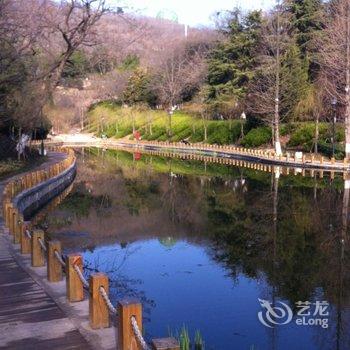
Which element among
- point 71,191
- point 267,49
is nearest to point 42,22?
point 71,191

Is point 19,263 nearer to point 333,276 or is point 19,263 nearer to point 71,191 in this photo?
point 333,276

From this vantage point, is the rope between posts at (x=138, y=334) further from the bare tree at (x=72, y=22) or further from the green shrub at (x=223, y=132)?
the green shrub at (x=223, y=132)

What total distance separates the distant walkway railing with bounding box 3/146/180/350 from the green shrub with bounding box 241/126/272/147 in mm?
38506

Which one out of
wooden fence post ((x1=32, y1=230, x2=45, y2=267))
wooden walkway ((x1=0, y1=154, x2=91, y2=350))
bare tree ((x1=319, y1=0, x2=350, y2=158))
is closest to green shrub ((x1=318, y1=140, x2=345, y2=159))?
bare tree ((x1=319, y1=0, x2=350, y2=158))

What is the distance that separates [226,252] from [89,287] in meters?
9.61

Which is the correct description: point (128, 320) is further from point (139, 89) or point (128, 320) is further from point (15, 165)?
point (139, 89)

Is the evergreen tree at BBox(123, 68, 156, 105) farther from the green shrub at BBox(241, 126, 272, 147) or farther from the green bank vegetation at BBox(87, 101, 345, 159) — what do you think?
the green shrub at BBox(241, 126, 272, 147)

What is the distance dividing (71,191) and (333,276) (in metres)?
20.6

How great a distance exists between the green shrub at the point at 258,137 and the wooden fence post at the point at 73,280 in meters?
44.2

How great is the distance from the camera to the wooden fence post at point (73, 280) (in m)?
8.60

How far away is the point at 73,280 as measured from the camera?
8.73 metres

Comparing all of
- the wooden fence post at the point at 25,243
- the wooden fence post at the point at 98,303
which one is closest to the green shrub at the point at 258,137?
the wooden fence post at the point at 25,243

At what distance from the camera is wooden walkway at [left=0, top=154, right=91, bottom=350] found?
285 inches

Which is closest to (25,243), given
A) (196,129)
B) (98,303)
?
(98,303)
